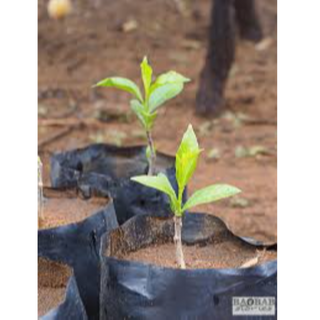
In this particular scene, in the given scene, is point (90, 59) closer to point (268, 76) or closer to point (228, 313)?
point (268, 76)

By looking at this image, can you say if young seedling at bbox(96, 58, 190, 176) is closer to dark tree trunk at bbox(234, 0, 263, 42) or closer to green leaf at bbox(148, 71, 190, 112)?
green leaf at bbox(148, 71, 190, 112)

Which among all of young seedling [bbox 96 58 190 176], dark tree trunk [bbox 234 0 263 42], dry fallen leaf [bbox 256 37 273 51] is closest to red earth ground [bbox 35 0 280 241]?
dry fallen leaf [bbox 256 37 273 51]

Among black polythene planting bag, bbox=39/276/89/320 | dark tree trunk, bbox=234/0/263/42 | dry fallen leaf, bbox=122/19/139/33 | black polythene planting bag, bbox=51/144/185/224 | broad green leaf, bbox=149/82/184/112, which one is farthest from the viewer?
dry fallen leaf, bbox=122/19/139/33

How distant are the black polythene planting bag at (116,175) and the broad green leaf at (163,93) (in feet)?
1.33

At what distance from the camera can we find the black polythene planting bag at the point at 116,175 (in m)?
Answer: 2.76

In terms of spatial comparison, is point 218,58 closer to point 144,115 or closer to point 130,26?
point 130,26

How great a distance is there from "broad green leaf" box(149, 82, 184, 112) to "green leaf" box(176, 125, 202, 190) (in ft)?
1.55

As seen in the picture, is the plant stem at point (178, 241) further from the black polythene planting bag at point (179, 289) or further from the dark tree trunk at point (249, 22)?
Answer: the dark tree trunk at point (249, 22)

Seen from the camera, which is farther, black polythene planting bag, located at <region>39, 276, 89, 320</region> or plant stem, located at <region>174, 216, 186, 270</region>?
plant stem, located at <region>174, 216, 186, 270</region>

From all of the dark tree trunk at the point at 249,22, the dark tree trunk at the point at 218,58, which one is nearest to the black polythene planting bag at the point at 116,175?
the dark tree trunk at the point at 218,58

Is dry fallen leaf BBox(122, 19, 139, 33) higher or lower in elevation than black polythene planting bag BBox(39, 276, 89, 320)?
higher
